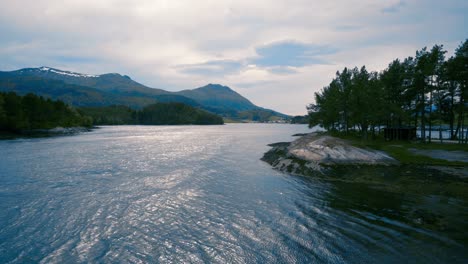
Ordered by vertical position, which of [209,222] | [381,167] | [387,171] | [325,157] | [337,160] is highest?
[325,157]

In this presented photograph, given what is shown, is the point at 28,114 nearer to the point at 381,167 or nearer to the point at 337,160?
the point at 337,160

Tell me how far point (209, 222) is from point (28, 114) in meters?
151

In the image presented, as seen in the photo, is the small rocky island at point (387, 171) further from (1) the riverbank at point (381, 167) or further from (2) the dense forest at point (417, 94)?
(2) the dense forest at point (417, 94)

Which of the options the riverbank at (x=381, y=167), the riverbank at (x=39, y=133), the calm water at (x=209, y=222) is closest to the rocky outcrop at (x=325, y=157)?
the riverbank at (x=381, y=167)

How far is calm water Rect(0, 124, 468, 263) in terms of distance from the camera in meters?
16.2

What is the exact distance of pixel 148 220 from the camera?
22.0 metres

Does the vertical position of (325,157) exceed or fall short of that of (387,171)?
it exceeds it

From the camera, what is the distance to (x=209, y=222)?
21516 mm

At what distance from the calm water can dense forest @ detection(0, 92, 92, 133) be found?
345 feet

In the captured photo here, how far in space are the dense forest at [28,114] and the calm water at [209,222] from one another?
105 metres

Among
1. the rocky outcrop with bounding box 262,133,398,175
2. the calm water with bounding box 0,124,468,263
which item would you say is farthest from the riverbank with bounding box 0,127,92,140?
the rocky outcrop with bounding box 262,133,398,175

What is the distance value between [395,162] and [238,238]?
104 ft

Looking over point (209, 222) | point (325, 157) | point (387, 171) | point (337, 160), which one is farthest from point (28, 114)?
point (387, 171)

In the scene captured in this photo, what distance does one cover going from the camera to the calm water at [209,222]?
16188 millimetres
